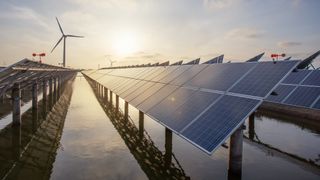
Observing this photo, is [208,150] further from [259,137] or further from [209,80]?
[259,137]

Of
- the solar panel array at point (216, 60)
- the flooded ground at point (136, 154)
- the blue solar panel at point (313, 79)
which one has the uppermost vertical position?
the solar panel array at point (216, 60)

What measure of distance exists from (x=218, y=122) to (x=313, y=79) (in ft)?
90.9

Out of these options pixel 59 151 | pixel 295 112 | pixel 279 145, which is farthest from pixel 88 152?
pixel 295 112

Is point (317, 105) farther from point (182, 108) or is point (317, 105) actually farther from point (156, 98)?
point (182, 108)

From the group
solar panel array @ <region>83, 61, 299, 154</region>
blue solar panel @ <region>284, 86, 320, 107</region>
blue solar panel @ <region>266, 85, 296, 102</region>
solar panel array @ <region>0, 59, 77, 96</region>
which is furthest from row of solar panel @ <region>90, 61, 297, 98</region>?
blue solar panel @ <region>266, 85, 296, 102</region>

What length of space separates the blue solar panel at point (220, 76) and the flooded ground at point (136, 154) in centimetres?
374

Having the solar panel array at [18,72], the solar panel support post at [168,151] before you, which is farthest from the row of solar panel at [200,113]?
the solar panel array at [18,72]

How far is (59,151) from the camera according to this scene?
1862 centimetres

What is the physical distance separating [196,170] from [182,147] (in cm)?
461

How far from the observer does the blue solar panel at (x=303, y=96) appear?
1215 inches

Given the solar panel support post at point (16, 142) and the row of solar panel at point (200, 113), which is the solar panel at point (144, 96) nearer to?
the row of solar panel at point (200, 113)

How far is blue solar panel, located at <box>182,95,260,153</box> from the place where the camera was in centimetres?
1074

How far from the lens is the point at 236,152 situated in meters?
12.5

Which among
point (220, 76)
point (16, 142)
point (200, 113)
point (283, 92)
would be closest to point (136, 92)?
point (220, 76)
